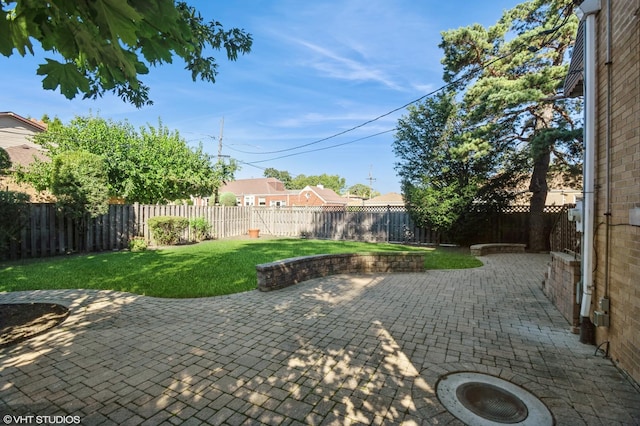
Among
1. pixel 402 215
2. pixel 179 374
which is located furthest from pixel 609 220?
pixel 402 215

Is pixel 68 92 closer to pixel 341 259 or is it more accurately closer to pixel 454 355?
pixel 454 355

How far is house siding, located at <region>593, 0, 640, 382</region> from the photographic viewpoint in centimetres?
277

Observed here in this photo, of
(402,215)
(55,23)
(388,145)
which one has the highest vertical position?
(388,145)

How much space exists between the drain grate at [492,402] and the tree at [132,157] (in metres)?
15.0

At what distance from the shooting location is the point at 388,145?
15078 millimetres

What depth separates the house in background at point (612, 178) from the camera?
110 inches

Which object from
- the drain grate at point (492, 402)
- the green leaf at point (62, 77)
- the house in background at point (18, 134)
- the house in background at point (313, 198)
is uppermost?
the house in background at point (18, 134)

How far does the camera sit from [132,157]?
14.4 m

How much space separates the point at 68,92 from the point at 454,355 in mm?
4136

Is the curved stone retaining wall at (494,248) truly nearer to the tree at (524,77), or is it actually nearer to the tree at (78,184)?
the tree at (524,77)

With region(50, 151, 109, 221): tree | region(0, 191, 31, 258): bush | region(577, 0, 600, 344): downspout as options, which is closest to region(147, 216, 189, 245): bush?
region(50, 151, 109, 221): tree

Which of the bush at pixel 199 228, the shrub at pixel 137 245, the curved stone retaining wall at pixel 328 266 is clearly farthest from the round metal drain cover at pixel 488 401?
the bush at pixel 199 228

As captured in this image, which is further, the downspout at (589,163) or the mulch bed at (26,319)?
the mulch bed at (26,319)

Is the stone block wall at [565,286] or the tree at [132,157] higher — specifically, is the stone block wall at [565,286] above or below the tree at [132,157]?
below
